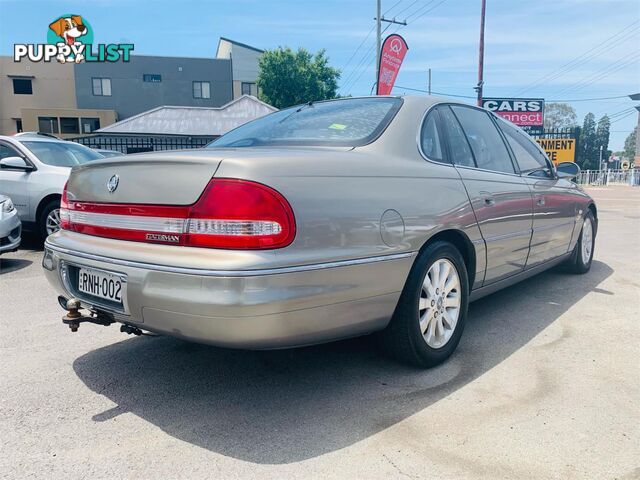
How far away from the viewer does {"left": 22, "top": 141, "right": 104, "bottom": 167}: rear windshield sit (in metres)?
7.30

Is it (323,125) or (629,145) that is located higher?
(629,145)

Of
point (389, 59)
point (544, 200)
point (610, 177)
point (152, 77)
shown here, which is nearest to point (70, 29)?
point (152, 77)

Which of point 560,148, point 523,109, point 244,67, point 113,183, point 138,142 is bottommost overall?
point 113,183

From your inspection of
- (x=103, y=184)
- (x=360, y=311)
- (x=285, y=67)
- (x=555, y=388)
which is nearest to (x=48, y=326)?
(x=103, y=184)

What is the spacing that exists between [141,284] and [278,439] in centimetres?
91

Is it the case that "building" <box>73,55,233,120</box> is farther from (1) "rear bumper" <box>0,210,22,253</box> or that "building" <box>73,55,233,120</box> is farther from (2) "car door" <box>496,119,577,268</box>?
(2) "car door" <box>496,119,577,268</box>

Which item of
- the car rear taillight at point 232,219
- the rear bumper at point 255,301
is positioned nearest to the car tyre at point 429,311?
the rear bumper at point 255,301

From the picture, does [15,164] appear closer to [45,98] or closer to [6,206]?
[6,206]

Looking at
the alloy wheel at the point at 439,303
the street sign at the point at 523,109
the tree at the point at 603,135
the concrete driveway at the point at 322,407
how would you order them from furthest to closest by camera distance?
the tree at the point at 603,135 < the street sign at the point at 523,109 < the alloy wheel at the point at 439,303 < the concrete driveway at the point at 322,407

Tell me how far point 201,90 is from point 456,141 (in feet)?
137

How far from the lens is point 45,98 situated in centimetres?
4025

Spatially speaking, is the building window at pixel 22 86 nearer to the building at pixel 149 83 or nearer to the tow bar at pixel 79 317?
the building at pixel 149 83

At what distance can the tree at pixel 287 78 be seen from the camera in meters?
39.9

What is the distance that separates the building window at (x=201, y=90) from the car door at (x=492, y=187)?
135 feet
